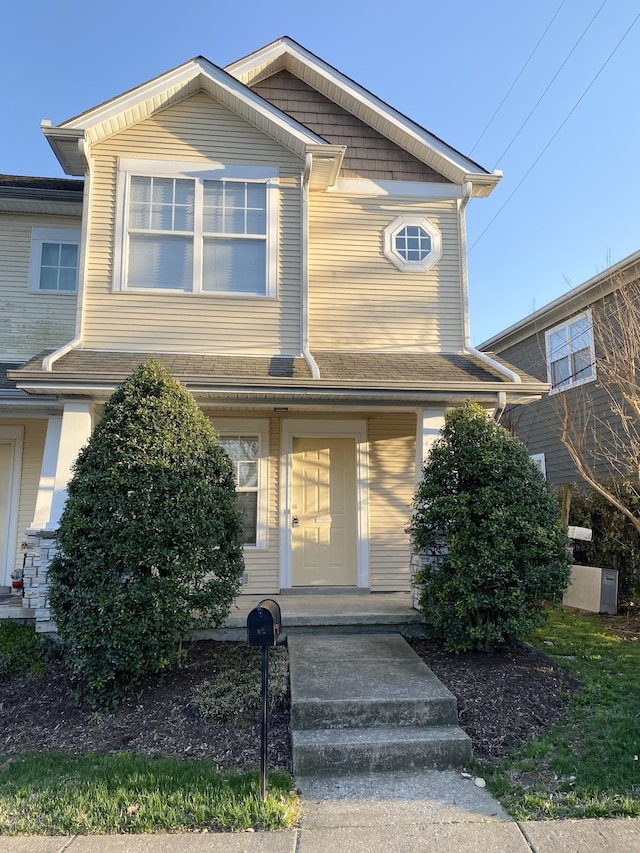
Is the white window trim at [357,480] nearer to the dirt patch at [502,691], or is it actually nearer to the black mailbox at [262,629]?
the dirt patch at [502,691]

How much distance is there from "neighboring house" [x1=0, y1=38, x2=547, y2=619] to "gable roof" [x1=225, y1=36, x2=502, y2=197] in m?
0.03

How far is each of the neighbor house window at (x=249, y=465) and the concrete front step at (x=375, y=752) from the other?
11.9 feet

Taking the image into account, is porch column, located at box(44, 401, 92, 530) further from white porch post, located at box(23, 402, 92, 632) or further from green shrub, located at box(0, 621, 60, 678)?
green shrub, located at box(0, 621, 60, 678)

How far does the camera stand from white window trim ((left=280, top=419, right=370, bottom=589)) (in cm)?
724

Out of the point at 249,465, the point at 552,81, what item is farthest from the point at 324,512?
the point at 552,81

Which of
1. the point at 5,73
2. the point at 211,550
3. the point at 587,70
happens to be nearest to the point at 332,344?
the point at 211,550

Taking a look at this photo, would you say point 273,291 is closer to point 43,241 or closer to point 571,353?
point 43,241

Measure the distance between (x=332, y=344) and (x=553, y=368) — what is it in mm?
6610

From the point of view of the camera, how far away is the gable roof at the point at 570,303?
371 inches

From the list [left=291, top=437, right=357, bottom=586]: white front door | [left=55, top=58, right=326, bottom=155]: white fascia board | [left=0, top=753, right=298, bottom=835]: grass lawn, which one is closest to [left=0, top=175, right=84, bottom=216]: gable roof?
[left=55, top=58, right=326, bottom=155]: white fascia board

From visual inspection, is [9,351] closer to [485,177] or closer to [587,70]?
[485,177]

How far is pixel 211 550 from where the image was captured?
15.8 ft

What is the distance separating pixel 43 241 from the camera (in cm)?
796

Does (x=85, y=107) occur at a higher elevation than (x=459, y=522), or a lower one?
higher
